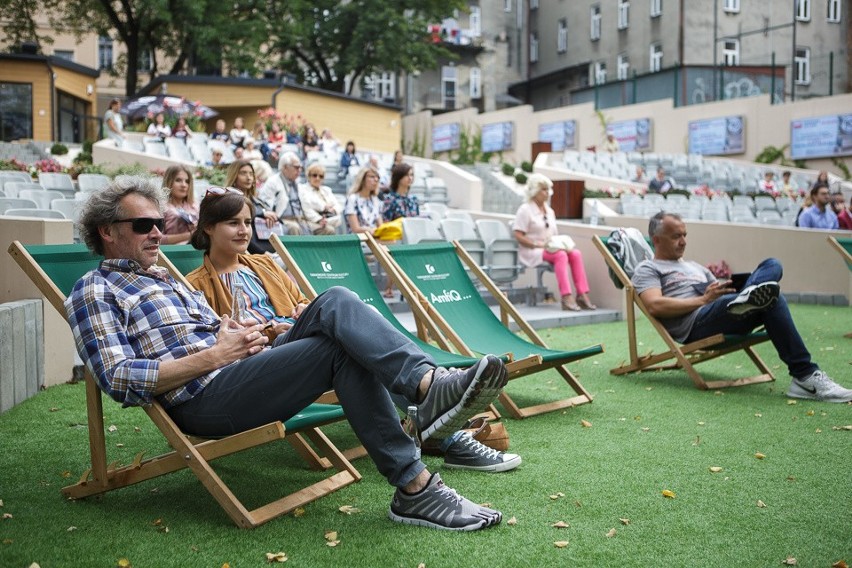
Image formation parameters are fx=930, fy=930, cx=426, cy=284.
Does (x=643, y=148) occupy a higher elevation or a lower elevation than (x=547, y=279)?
higher

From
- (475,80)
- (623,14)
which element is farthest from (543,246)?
(475,80)

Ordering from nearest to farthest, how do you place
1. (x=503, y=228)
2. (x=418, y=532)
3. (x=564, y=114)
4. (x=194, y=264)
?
(x=418, y=532) → (x=194, y=264) → (x=503, y=228) → (x=564, y=114)

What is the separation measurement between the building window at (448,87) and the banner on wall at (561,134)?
14.1 meters

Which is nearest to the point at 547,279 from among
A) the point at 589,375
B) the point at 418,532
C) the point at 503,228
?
the point at 503,228

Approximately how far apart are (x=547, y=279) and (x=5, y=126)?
2507 cm

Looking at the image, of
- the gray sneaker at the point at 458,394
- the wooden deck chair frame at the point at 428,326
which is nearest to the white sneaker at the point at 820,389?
the wooden deck chair frame at the point at 428,326

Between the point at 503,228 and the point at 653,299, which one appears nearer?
the point at 653,299

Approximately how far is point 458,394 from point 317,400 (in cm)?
97

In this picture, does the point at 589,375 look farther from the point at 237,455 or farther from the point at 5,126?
the point at 5,126

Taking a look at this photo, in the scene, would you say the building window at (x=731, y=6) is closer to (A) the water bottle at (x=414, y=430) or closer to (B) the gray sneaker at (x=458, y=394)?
(A) the water bottle at (x=414, y=430)

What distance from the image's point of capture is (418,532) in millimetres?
3270

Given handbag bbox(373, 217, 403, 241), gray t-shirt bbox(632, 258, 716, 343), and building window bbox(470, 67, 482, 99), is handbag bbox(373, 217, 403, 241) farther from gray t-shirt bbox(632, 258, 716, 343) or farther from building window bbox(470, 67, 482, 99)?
building window bbox(470, 67, 482, 99)

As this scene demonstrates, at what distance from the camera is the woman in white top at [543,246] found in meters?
10.2

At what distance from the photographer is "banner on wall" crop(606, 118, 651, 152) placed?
1309 inches
